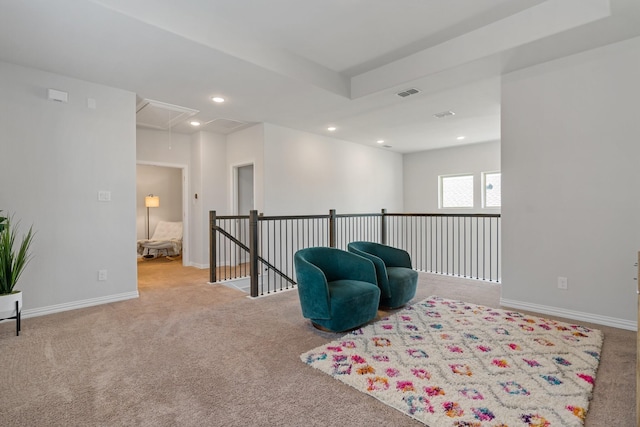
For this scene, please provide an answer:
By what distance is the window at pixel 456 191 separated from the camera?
7.72 m

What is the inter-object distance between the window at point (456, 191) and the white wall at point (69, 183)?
270 inches

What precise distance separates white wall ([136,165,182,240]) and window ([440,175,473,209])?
23.1 feet

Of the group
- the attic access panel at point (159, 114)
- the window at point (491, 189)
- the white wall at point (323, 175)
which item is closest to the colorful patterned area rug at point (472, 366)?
the white wall at point (323, 175)

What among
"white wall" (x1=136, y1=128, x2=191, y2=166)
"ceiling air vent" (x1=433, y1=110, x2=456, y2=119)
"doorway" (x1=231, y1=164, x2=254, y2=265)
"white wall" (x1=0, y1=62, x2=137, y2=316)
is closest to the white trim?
"white wall" (x1=0, y1=62, x2=137, y2=316)

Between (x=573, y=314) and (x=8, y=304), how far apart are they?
17.7ft

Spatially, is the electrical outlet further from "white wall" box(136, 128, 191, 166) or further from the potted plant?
"white wall" box(136, 128, 191, 166)

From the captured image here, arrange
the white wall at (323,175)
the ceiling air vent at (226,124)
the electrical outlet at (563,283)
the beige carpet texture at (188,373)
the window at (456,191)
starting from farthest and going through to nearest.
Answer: the window at (456,191), the white wall at (323,175), the ceiling air vent at (226,124), the electrical outlet at (563,283), the beige carpet texture at (188,373)

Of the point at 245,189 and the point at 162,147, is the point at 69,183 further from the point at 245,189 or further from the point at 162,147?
the point at 245,189

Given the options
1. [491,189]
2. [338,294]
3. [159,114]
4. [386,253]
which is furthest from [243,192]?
[491,189]

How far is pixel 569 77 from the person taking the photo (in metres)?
3.27

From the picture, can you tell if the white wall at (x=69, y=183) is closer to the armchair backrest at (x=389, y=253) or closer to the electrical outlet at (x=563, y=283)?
the armchair backrest at (x=389, y=253)

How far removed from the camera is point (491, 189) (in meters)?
7.38

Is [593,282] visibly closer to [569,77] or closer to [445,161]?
[569,77]

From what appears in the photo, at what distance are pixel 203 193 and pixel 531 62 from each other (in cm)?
549
